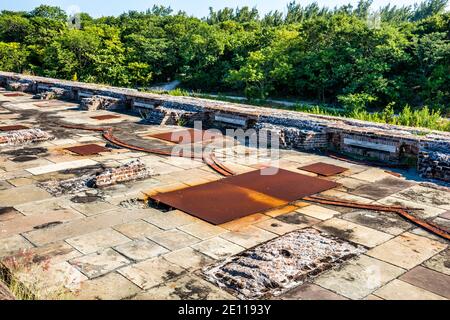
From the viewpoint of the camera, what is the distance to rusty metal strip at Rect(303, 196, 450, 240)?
5.95m

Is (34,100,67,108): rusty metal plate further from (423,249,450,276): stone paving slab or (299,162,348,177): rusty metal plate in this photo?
(423,249,450,276): stone paving slab

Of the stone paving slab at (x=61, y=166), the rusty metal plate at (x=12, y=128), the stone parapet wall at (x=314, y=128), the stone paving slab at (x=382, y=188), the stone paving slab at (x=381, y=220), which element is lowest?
the stone paving slab at (x=381, y=220)

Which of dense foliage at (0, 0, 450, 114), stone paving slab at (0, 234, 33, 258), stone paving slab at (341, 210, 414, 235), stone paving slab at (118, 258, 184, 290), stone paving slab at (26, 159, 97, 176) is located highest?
dense foliage at (0, 0, 450, 114)

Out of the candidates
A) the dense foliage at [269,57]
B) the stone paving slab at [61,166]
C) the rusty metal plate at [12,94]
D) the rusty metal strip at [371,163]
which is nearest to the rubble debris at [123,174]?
the stone paving slab at [61,166]

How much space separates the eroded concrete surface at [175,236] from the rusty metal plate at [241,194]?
202 millimetres

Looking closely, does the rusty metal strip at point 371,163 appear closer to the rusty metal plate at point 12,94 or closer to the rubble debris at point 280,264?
the rubble debris at point 280,264

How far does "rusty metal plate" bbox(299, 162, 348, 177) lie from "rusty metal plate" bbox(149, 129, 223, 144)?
12.1ft

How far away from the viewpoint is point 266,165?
9.40 meters

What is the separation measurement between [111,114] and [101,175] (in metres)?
8.44

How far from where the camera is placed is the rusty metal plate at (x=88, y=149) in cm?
1041

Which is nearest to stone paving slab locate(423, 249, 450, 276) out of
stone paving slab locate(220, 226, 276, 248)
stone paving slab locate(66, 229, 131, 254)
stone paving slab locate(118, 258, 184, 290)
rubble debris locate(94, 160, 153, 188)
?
stone paving slab locate(220, 226, 276, 248)

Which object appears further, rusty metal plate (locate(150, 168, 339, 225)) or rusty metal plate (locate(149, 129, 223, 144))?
rusty metal plate (locate(149, 129, 223, 144))

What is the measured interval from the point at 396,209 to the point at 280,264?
2.74 metres

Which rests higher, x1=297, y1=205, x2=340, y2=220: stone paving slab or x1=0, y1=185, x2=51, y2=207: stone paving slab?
x1=0, y1=185, x2=51, y2=207: stone paving slab
